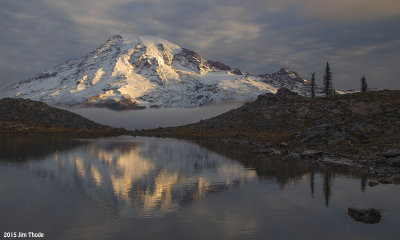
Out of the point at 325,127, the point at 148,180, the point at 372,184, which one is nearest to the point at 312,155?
the point at 325,127

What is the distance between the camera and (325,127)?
266 ft

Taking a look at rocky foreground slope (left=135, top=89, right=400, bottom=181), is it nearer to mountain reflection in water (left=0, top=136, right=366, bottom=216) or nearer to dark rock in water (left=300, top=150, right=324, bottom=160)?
dark rock in water (left=300, top=150, right=324, bottom=160)

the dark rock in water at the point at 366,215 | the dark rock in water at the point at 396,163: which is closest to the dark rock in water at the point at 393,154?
the dark rock in water at the point at 396,163

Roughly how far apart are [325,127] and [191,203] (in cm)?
5850

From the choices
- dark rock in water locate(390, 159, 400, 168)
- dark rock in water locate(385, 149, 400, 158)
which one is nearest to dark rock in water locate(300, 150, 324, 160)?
dark rock in water locate(385, 149, 400, 158)

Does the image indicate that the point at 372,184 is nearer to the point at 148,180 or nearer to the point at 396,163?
the point at 396,163

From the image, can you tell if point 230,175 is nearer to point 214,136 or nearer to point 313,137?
point 313,137

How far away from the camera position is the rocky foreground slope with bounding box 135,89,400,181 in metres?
63.3

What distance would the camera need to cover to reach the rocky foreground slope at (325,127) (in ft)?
208

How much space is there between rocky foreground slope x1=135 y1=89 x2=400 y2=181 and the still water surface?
50.1 ft

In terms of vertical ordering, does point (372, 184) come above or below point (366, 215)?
above

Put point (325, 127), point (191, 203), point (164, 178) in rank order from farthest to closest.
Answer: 1. point (325, 127)
2. point (164, 178)
3. point (191, 203)

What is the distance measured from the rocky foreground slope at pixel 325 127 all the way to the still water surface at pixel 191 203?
15262 millimetres

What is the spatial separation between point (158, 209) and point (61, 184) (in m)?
16.8
